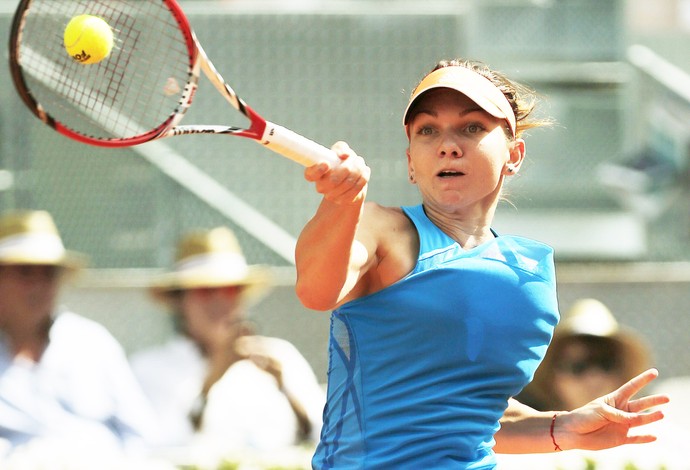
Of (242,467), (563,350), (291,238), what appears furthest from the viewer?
(291,238)

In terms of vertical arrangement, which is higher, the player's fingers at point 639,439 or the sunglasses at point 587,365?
the sunglasses at point 587,365

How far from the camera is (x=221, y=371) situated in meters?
4.85

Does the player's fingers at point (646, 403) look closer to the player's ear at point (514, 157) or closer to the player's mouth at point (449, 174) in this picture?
the player's ear at point (514, 157)

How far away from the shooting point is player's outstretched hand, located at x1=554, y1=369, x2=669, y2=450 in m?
2.62

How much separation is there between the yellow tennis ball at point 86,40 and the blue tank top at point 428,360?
2.65 feet

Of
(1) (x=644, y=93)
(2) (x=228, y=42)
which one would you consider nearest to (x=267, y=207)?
(2) (x=228, y=42)

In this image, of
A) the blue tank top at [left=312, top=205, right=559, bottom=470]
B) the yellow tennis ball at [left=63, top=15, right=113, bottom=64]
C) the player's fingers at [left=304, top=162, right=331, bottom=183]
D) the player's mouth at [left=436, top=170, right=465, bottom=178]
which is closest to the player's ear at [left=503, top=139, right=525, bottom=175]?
the player's mouth at [left=436, top=170, right=465, bottom=178]

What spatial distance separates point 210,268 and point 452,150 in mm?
2925

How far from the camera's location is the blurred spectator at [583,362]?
4.94 metres

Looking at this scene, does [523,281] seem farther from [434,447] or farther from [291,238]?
[291,238]

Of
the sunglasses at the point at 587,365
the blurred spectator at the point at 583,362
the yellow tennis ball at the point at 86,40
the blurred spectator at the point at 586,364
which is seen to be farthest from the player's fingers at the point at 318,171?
the sunglasses at the point at 587,365

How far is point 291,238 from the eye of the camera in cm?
623

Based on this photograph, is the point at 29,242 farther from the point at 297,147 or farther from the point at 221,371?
the point at 297,147

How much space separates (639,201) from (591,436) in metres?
4.12
